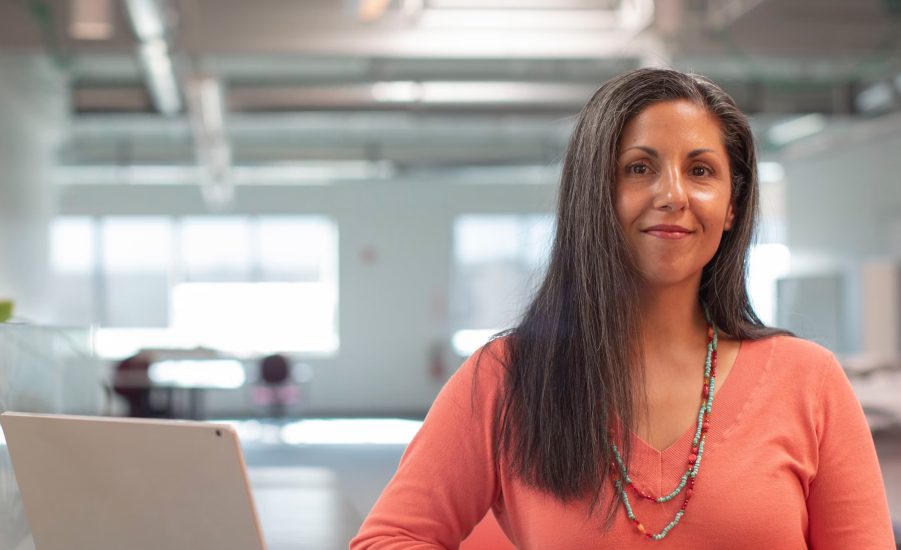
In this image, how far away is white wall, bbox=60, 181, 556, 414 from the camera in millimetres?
13773

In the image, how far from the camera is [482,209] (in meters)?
14.2

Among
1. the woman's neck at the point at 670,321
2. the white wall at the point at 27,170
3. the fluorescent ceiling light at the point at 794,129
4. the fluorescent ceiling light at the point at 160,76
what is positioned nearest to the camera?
the woman's neck at the point at 670,321

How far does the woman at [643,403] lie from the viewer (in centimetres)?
141

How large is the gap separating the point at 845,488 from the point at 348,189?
12.7 meters

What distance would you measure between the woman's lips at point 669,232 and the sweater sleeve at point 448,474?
308 mm

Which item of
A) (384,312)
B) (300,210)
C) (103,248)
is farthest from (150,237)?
(384,312)

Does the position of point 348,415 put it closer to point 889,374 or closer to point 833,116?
point 833,116

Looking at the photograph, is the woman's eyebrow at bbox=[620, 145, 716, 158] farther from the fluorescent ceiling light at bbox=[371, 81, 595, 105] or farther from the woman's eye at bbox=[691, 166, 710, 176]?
the fluorescent ceiling light at bbox=[371, 81, 595, 105]

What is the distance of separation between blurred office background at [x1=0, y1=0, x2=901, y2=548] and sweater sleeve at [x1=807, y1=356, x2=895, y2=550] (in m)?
0.30

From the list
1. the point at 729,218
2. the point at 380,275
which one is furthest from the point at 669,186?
the point at 380,275

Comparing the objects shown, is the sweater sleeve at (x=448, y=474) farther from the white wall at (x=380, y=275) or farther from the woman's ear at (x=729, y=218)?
the white wall at (x=380, y=275)

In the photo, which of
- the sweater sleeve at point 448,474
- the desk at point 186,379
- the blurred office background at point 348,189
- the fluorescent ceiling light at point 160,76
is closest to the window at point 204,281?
the blurred office background at point 348,189

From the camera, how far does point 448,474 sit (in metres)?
1.50

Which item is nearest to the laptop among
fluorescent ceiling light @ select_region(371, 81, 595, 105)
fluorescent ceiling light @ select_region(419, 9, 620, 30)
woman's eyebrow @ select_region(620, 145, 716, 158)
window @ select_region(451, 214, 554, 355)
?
woman's eyebrow @ select_region(620, 145, 716, 158)
